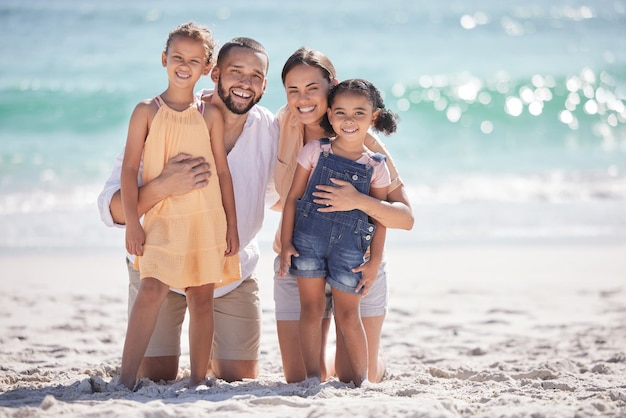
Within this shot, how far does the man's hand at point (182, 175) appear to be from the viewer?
345cm

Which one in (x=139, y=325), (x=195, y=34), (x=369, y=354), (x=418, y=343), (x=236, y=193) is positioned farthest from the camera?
(x=418, y=343)

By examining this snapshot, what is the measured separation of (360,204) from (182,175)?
2.52 feet

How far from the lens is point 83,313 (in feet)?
18.0

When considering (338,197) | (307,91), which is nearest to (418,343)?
(338,197)

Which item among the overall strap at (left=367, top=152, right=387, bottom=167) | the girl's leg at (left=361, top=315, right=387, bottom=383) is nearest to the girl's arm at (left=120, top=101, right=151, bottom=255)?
Result: the overall strap at (left=367, top=152, right=387, bottom=167)

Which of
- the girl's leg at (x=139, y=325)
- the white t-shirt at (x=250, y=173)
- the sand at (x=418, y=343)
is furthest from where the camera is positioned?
the white t-shirt at (x=250, y=173)

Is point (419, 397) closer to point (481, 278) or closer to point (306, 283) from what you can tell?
point (306, 283)

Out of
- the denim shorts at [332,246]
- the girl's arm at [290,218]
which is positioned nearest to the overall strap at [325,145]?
the girl's arm at [290,218]

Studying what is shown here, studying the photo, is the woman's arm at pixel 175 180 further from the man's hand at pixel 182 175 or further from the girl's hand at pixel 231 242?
the girl's hand at pixel 231 242

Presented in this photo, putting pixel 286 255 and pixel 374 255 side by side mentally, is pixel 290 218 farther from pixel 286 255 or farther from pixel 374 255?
pixel 374 255

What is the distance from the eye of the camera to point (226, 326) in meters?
4.09

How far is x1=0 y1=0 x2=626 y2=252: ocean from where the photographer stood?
8.29 meters

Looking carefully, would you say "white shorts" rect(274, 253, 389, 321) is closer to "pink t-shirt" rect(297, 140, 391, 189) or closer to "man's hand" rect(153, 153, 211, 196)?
"pink t-shirt" rect(297, 140, 391, 189)

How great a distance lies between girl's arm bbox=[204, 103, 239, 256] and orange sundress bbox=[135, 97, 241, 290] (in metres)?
0.03
